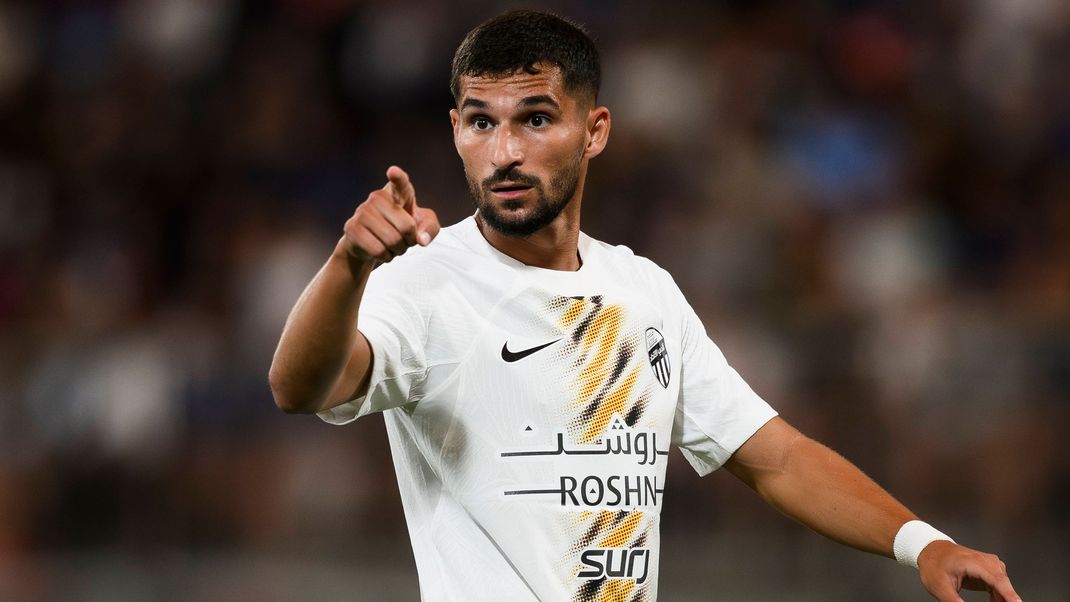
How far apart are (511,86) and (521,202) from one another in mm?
310

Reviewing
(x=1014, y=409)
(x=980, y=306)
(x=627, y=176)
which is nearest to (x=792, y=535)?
(x=1014, y=409)

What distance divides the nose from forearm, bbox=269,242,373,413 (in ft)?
2.31

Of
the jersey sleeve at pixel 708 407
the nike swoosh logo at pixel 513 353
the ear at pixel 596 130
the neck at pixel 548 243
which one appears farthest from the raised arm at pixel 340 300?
the jersey sleeve at pixel 708 407

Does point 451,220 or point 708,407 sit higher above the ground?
point 451,220

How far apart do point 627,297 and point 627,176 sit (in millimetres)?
6251

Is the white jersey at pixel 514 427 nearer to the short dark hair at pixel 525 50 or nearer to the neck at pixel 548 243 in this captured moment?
the neck at pixel 548 243

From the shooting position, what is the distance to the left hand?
3701 mm

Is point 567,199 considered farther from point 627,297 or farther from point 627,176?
point 627,176

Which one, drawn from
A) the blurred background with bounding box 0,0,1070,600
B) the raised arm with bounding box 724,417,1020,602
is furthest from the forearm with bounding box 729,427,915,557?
the blurred background with bounding box 0,0,1070,600

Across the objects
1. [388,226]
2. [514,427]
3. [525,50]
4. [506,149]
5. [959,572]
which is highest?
[525,50]

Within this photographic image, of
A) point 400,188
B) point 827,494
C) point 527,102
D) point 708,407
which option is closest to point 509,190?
point 527,102

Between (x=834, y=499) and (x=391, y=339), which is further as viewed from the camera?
(x=834, y=499)

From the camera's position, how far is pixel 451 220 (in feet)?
33.2

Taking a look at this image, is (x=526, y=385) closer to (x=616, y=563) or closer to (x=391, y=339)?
(x=391, y=339)
